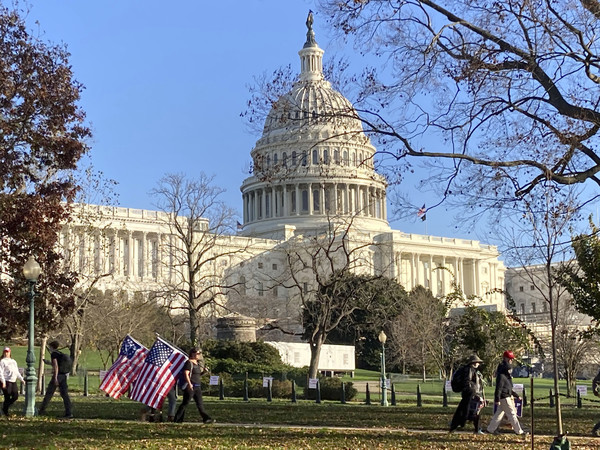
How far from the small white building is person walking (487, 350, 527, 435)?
42.5 metres

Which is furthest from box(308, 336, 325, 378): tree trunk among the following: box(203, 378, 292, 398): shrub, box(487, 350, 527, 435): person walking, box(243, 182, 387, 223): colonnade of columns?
box(243, 182, 387, 223): colonnade of columns

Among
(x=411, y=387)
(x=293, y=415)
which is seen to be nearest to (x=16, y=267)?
(x=293, y=415)

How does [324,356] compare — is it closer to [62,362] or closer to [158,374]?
[62,362]

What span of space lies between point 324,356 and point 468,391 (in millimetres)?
45939

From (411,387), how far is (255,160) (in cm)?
3418

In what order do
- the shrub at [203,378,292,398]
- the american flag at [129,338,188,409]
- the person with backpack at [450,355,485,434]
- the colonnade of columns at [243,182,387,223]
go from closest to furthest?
the person with backpack at [450,355,485,434], the american flag at [129,338,188,409], the shrub at [203,378,292,398], the colonnade of columns at [243,182,387,223]

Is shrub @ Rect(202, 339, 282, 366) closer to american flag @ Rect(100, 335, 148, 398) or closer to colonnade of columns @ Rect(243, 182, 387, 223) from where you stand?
american flag @ Rect(100, 335, 148, 398)

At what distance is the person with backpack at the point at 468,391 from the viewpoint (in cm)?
1891

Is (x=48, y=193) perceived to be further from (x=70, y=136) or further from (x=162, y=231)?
(x=162, y=231)

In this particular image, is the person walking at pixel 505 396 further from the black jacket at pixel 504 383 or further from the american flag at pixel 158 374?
the american flag at pixel 158 374

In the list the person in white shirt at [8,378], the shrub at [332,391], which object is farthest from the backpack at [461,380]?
the shrub at [332,391]

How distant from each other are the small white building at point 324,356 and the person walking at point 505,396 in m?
42.5

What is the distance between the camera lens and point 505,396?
1875 cm

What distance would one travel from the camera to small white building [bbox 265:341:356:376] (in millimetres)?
62094
